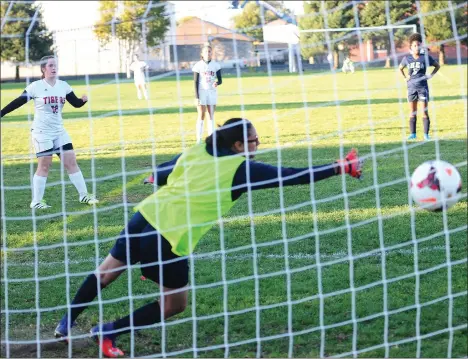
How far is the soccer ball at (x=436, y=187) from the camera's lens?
4633mm

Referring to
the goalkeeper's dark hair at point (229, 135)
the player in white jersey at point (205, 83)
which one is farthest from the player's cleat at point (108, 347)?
the player in white jersey at point (205, 83)

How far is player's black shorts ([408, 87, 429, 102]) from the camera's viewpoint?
12.0 metres

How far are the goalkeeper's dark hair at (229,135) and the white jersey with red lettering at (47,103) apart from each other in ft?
14.9

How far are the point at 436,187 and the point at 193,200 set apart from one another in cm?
159

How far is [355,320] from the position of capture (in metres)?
4.65

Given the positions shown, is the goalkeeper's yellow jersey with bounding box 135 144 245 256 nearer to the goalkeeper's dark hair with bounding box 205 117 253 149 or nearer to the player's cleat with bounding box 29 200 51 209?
the goalkeeper's dark hair with bounding box 205 117 253 149

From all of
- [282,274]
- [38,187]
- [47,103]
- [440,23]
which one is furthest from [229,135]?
[440,23]

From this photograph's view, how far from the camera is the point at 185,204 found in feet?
13.5

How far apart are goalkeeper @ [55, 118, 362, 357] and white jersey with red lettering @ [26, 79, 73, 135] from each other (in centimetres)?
435

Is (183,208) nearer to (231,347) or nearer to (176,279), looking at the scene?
(176,279)

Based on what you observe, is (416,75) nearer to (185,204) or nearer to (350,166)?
(350,166)

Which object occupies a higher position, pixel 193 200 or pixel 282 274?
pixel 193 200

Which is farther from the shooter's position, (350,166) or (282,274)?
(282,274)

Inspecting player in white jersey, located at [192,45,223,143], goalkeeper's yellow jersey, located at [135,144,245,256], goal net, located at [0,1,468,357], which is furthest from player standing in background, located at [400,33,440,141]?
goalkeeper's yellow jersey, located at [135,144,245,256]
